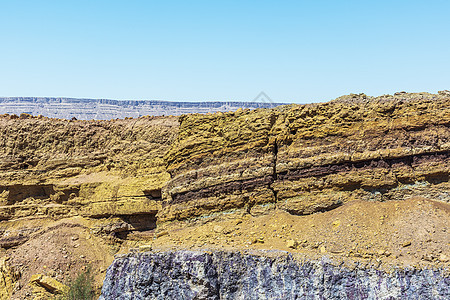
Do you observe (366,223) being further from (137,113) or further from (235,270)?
(137,113)

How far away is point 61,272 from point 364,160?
16.8 metres

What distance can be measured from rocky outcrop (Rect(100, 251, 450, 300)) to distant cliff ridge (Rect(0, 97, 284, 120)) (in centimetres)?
8509

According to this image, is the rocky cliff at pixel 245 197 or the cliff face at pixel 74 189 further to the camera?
the cliff face at pixel 74 189

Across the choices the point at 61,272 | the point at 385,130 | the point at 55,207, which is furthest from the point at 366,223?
the point at 55,207

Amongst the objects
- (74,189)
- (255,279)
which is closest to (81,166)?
(74,189)

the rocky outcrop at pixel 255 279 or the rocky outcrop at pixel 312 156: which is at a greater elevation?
the rocky outcrop at pixel 312 156

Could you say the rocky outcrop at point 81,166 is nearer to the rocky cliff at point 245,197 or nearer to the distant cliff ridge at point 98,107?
the rocky cliff at point 245,197

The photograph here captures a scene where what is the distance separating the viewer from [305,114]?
21625 millimetres

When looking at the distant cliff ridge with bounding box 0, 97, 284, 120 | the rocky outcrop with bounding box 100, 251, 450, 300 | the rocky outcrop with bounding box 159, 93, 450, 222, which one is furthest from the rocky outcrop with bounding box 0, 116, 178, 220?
the distant cliff ridge with bounding box 0, 97, 284, 120

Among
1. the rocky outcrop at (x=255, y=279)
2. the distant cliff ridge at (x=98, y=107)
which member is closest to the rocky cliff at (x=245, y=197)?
the rocky outcrop at (x=255, y=279)

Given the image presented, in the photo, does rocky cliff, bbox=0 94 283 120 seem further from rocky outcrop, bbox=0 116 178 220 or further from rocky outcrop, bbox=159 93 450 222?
rocky outcrop, bbox=159 93 450 222

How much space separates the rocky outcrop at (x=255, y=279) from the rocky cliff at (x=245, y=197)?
50 mm

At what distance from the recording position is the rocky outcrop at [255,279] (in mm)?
15586

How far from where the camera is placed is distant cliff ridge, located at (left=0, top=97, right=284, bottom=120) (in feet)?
342
